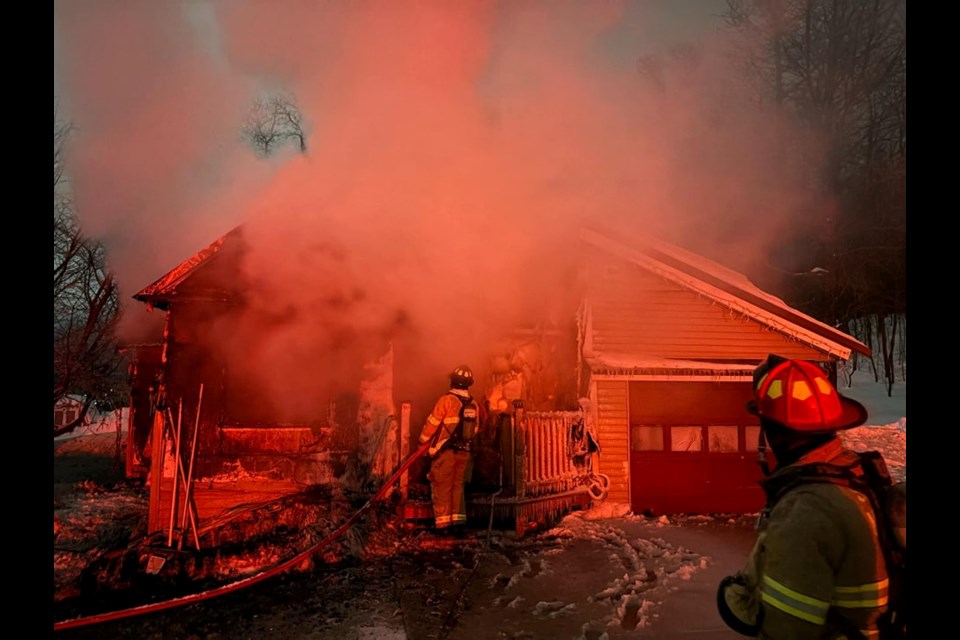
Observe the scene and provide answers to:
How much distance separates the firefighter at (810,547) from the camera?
1.59 meters

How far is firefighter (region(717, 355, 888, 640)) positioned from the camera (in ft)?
5.23

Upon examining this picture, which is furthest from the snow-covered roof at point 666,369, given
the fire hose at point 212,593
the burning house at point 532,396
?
the fire hose at point 212,593

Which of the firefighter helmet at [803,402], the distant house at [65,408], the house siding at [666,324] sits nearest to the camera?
the firefighter helmet at [803,402]

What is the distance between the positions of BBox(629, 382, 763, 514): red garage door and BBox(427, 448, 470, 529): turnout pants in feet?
11.2

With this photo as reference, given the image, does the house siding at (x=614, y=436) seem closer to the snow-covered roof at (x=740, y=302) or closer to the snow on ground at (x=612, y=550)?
the snow on ground at (x=612, y=550)

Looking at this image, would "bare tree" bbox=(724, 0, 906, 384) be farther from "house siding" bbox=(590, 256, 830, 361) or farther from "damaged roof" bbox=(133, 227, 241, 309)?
"damaged roof" bbox=(133, 227, 241, 309)

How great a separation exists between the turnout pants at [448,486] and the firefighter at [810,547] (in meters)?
5.02

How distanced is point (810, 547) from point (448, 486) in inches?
215

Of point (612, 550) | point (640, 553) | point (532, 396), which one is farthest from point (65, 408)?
point (640, 553)

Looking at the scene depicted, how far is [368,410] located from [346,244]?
97.6 inches

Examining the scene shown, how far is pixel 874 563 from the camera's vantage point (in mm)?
1638

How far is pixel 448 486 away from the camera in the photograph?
674cm

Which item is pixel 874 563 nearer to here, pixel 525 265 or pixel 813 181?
pixel 525 265
